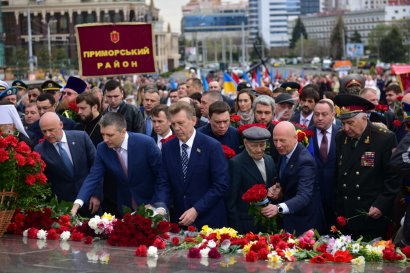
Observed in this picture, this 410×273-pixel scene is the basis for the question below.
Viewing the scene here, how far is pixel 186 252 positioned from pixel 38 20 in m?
139

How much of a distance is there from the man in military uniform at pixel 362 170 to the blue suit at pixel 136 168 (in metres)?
2.10

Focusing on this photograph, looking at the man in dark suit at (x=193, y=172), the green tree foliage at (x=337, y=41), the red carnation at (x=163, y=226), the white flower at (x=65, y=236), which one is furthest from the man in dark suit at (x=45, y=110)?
the green tree foliage at (x=337, y=41)

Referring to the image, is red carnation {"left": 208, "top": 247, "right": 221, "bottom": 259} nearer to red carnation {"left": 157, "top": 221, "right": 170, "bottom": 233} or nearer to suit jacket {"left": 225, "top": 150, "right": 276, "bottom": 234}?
red carnation {"left": 157, "top": 221, "right": 170, "bottom": 233}

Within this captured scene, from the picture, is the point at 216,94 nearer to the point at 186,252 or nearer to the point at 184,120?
the point at 184,120

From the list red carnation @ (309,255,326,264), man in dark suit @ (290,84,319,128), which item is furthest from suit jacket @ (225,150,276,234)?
man in dark suit @ (290,84,319,128)

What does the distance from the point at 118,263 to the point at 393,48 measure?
117 m

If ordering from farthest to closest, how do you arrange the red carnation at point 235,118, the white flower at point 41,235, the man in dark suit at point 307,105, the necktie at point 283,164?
the man in dark suit at point 307,105, the red carnation at point 235,118, the necktie at point 283,164, the white flower at point 41,235

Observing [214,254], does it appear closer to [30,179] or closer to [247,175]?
[247,175]

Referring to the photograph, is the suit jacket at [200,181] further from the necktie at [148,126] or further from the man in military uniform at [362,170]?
the necktie at [148,126]

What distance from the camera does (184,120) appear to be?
10.2 metres

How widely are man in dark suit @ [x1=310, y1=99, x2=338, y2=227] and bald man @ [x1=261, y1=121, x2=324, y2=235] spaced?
0.70 metres

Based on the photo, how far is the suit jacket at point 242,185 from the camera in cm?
1048

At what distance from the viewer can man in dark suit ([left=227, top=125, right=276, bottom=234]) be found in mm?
10477

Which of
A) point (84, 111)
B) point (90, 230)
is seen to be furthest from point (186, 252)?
point (84, 111)
